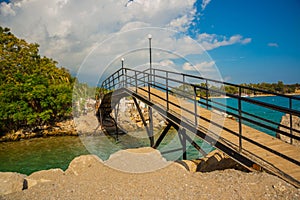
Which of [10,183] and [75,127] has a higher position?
[10,183]

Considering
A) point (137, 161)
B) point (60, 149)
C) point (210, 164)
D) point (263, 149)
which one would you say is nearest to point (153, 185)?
point (137, 161)

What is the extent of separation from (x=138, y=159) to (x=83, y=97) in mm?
20027

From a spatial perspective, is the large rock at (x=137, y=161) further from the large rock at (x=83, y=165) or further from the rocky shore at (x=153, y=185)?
the large rock at (x=83, y=165)

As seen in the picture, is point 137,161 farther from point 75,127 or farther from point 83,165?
point 75,127

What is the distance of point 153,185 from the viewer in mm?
4273

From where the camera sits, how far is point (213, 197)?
3.60 m

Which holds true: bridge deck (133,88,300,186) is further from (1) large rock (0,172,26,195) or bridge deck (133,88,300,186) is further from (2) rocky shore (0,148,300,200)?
(1) large rock (0,172,26,195)

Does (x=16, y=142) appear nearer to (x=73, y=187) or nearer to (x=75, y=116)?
(x=75, y=116)

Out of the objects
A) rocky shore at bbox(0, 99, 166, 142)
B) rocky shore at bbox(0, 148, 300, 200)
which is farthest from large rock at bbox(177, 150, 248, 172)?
rocky shore at bbox(0, 99, 166, 142)

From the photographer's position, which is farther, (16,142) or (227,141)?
(16,142)

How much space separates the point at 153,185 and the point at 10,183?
2.96 meters

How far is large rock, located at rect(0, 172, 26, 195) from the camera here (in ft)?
14.4

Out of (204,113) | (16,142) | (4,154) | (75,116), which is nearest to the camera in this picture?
(204,113)

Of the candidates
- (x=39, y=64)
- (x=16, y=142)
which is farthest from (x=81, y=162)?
(x=39, y=64)
